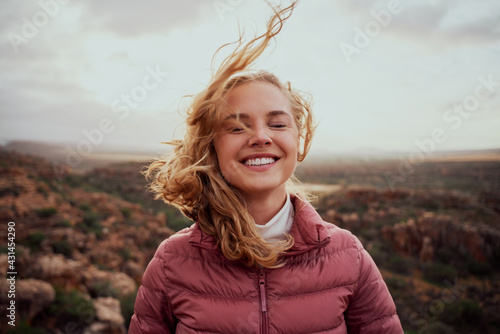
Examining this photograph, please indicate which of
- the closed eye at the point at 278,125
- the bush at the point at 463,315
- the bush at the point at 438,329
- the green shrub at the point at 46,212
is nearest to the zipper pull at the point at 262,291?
the closed eye at the point at 278,125

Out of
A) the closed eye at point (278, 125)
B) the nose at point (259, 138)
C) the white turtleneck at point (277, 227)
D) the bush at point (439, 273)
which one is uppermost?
the closed eye at point (278, 125)

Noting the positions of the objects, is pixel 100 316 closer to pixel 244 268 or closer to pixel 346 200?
pixel 244 268

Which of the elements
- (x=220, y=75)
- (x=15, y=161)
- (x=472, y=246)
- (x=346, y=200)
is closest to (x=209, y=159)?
(x=220, y=75)

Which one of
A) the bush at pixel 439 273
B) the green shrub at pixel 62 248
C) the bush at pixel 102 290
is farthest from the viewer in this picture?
the bush at pixel 439 273

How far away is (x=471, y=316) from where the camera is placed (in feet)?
24.6

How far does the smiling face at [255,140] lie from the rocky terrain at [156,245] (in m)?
4.86

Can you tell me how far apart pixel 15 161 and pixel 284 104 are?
17.1 m

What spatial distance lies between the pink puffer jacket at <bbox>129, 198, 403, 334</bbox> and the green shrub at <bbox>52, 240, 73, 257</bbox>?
742cm

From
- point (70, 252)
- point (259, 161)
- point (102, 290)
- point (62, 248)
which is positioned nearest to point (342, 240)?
point (259, 161)

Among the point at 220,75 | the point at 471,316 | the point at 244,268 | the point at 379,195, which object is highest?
the point at 220,75

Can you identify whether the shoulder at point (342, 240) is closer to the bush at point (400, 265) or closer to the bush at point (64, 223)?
the bush at point (400, 265)

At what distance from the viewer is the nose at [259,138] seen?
5.06ft

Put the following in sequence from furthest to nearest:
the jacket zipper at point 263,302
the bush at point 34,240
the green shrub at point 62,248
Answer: the green shrub at point 62,248
the bush at point 34,240
the jacket zipper at point 263,302

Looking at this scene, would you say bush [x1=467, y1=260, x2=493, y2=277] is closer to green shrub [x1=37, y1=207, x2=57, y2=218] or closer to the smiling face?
the smiling face
